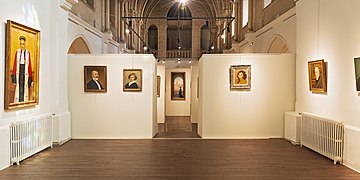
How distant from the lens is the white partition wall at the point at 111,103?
9969mm

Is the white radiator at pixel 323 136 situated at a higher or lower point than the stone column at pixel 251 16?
lower

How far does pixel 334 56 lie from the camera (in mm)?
7340

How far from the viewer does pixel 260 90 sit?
10.1 m

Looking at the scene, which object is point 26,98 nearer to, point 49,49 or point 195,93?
point 49,49

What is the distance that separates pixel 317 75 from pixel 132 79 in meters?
5.23

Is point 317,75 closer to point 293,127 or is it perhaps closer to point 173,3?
point 293,127

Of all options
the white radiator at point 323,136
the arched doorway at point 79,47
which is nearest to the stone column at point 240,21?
the arched doorway at point 79,47

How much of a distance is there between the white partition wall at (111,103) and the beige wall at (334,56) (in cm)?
457

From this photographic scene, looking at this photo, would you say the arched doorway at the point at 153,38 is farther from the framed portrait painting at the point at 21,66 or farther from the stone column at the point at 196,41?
the framed portrait painting at the point at 21,66

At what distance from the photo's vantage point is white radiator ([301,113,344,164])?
6.86 meters

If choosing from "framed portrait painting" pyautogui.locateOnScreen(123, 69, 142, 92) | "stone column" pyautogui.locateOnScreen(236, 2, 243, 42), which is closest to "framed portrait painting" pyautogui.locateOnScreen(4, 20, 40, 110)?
"framed portrait painting" pyautogui.locateOnScreen(123, 69, 142, 92)

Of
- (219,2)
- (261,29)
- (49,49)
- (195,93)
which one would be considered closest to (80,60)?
(49,49)

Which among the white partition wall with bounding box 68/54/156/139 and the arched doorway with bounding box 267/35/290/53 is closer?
the white partition wall with bounding box 68/54/156/139

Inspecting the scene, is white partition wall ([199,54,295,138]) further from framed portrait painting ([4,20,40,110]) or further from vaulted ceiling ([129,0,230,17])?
vaulted ceiling ([129,0,230,17])
